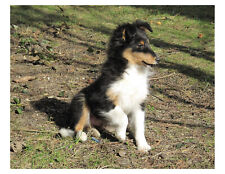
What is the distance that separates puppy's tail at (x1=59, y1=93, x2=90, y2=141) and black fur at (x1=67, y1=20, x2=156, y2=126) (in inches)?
0.8

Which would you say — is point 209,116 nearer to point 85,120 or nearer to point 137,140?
point 137,140

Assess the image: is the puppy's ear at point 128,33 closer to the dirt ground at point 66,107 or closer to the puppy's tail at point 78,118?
the puppy's tail at point 78,118

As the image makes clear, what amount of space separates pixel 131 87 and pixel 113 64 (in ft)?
1.37

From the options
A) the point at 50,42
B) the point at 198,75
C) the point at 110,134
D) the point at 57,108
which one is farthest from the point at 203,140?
the point at 50,42

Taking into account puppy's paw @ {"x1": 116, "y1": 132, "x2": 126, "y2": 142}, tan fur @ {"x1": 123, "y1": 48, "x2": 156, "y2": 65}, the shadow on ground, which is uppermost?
tan fur @ {"x1": 123, "y1": 48, "x2": 156, "y2": 65}

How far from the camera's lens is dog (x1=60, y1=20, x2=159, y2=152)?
4.55 metres

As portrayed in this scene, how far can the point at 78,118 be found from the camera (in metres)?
4.79

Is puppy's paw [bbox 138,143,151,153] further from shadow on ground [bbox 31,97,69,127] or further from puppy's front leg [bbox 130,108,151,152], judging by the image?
shadow on ground [bbox 31,97,69,127]

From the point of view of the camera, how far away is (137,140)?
4.64 metres

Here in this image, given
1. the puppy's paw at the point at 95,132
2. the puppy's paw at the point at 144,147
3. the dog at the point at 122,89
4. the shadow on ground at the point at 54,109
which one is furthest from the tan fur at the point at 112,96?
the shadow on ground at the point at 54,109

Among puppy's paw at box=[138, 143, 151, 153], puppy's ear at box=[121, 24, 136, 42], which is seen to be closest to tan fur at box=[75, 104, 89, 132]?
puppy's paw at box=[138, 143, 151, 153]

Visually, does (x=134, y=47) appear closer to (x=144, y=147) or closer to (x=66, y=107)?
(x=144, y=147)

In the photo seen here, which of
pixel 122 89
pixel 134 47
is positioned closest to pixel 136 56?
pixel 134 47

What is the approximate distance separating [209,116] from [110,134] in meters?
Result: 1.84
